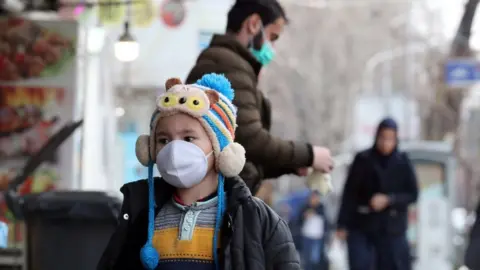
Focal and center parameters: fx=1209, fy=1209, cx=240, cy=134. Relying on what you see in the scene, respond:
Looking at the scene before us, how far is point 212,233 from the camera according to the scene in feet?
15.1

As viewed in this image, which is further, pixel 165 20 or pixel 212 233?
pixel 165 20

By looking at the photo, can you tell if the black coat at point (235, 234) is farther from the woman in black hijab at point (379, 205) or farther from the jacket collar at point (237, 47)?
the woman in black hijab at point (379, 205)

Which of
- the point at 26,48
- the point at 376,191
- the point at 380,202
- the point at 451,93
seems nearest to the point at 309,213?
the point at 26,48

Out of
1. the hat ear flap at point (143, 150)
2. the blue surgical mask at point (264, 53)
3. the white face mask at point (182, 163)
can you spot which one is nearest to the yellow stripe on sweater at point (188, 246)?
the white face mask at point (182, 163)

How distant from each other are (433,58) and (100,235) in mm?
48754

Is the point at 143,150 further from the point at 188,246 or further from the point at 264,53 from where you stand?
the point at 264,53

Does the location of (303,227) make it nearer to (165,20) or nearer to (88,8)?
(165,20)

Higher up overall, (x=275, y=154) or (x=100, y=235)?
(x=275, y=154)

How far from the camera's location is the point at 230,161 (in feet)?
15.2

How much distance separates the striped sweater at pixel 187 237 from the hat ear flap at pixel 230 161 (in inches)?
5.1

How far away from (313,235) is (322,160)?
53.4ft

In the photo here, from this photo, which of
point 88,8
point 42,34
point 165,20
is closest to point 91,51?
point 88,8

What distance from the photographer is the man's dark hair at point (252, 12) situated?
6.82 meters

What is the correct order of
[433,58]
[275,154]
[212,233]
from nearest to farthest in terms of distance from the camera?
[212,233]
[275,154]
[433,58]
